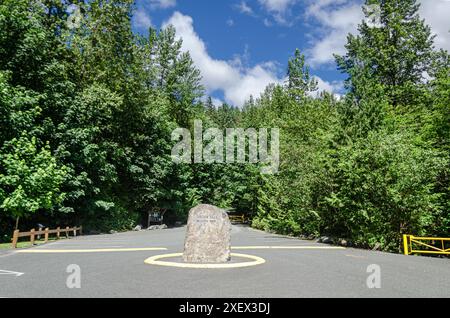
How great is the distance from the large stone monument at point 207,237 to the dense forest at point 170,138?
9211mm

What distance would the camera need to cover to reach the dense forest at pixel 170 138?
18.5m

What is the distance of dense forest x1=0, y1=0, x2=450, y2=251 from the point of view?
18.5 metres

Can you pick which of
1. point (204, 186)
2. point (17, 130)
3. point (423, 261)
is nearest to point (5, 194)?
point (17, 130)

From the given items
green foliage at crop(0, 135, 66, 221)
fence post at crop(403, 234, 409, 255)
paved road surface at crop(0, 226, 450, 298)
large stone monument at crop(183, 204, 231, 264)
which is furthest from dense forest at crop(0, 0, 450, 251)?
large stone monument at crop(183, 204, 231, 264)

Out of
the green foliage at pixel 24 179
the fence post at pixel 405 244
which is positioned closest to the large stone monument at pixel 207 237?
the fence post at pixel 405 244

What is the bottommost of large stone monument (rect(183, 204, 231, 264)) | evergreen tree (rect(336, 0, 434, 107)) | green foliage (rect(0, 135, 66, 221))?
large stone monument (rect(183, 204, 231, 264))

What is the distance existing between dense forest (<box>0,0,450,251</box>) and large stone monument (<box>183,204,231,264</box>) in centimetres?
921

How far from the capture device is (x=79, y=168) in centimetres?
2802

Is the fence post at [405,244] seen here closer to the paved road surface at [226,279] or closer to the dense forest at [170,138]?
the dense forest at [170,138]

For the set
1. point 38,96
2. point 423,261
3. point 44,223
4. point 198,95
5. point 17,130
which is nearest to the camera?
point 423,261

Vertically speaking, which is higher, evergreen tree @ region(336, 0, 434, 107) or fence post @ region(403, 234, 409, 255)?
evergreen tree @ region(336, 0, 434, 107)

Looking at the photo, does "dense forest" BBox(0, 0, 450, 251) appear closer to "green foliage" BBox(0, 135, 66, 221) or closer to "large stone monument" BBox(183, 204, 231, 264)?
"green foliage" BBox(0, 135, 66, 221)
